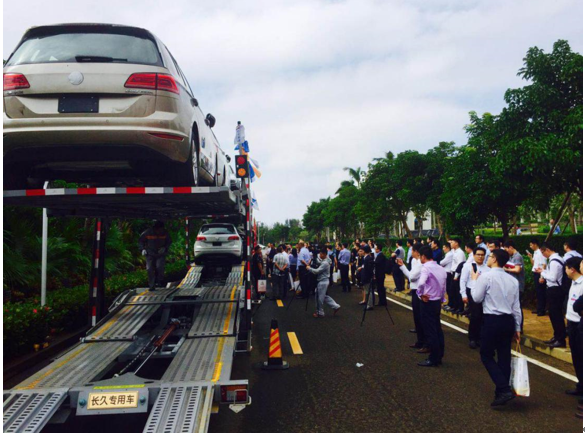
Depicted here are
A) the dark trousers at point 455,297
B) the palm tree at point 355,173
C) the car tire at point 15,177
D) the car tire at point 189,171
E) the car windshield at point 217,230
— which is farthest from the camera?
the palm tree at point 355,173

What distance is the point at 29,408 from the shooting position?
4086 millimetres

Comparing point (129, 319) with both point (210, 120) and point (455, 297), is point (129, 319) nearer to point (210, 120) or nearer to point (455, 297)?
point (210, 120)

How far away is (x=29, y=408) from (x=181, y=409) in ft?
4.20

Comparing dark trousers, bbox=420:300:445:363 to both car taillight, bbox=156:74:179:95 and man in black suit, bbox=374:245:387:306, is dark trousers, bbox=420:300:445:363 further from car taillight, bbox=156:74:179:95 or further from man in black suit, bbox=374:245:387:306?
man in black suit, bbox=374:245:387:306

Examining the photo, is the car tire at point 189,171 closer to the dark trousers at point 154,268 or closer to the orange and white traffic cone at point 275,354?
the orange and white traffic cone at point 275,354

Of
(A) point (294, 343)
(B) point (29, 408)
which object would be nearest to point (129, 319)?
(A) point (294, 343)

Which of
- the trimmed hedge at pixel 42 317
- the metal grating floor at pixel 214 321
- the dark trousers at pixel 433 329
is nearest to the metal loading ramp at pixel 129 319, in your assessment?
the metal grating floor at pixel 214 321

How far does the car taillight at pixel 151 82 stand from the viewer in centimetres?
511

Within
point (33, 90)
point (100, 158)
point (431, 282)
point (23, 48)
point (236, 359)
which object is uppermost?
point (23, 48)

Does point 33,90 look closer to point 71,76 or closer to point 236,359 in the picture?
point 71,76

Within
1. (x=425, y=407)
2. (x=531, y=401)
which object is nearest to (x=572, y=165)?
(x=531, y=401)

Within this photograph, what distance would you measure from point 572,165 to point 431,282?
29.8ft

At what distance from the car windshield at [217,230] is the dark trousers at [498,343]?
964 centimetres

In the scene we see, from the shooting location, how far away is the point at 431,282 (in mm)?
7324
